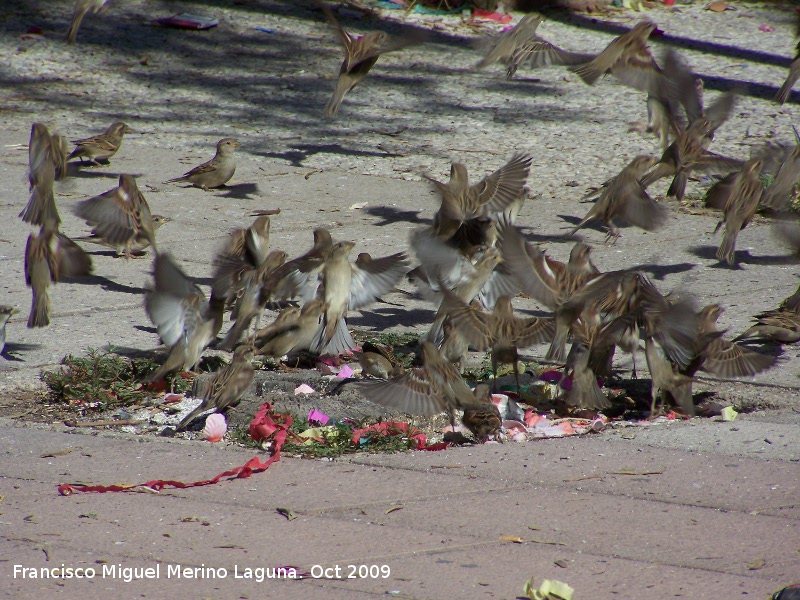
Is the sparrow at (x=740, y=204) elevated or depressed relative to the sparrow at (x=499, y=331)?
elevated

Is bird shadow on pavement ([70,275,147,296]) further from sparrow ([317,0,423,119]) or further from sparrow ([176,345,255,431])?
sparrow ([317,0,423,119])

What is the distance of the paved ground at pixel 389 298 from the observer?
4.01 meters

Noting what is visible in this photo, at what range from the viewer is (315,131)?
13281 mm

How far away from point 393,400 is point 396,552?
1.46 m

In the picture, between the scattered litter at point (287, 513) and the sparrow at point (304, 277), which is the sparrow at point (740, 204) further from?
the scattered litter at point (287, 513)

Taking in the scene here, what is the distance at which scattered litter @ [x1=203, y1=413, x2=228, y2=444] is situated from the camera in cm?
551

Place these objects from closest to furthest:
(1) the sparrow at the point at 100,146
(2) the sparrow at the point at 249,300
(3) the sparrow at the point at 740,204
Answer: (2) the sparrow at the point at 249,300 → (3) the sparrow at the point at 740,204 → (1) the sparrow at the point at 100,146

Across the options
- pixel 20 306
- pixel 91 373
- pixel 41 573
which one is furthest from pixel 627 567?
pixel 20 306

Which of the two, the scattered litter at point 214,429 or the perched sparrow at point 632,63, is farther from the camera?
the perched sparrow at point 632,63

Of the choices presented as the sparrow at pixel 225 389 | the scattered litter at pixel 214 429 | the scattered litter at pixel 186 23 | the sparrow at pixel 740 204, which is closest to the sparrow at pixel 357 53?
the sparrow at pixel 740 204

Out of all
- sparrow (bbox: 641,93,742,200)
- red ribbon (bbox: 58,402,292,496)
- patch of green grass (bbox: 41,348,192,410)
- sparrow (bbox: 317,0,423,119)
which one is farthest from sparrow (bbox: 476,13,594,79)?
red ribbon (bbox: 58,402,292,496)

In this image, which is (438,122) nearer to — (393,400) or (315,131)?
(315,131)

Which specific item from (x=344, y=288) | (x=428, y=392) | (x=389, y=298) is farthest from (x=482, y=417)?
(x=389, y=298)

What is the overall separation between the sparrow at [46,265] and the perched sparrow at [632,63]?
199 inches
